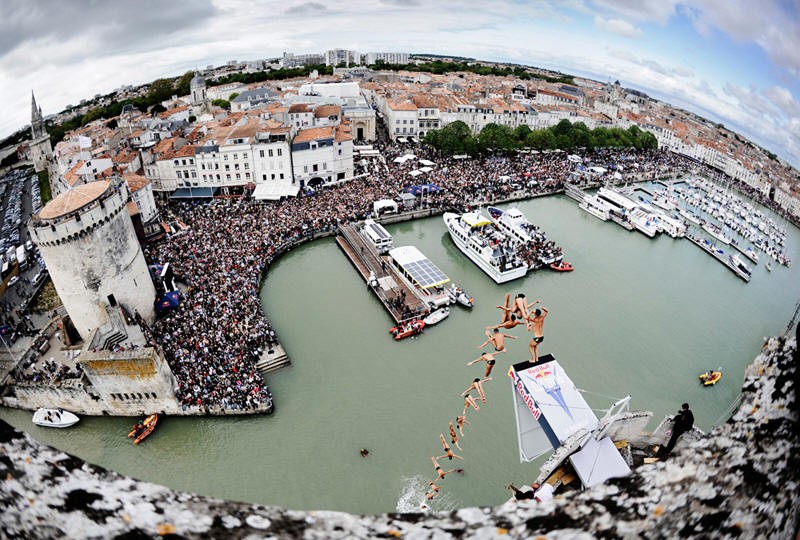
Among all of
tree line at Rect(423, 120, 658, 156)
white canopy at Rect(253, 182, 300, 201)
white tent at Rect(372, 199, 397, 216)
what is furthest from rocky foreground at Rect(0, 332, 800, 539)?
tree line at Rect(423, 120, 658, 156)

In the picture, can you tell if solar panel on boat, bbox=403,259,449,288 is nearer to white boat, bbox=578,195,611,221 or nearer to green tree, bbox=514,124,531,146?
white boat, bbox=578,195,611,221

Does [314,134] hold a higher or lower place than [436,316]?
higher

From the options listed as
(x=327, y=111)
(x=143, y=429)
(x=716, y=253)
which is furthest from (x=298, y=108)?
(x=716, y=253)

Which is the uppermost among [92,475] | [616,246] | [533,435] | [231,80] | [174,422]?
[231,80]

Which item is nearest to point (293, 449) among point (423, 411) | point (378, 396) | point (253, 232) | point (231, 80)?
point (378, 396)

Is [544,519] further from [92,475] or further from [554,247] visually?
[554,247]

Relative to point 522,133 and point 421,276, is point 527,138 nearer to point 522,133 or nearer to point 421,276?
point 522,133

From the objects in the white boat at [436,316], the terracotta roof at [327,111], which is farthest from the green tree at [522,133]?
the white boat at [436,316]
